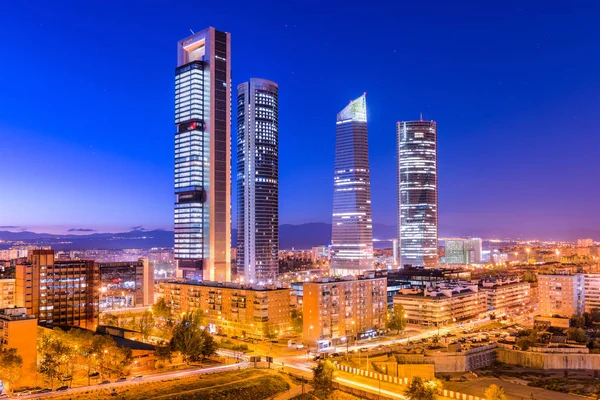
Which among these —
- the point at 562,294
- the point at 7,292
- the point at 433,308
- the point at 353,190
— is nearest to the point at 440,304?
the point at 433,308

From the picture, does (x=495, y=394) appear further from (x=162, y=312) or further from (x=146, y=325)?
(x=162, y=312)

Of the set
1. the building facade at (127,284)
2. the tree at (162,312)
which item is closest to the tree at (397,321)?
the tree at (162,312)

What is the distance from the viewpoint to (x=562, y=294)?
74.4 metres

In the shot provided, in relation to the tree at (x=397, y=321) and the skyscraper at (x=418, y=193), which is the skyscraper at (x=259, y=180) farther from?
the tree at (x=397, y=321)

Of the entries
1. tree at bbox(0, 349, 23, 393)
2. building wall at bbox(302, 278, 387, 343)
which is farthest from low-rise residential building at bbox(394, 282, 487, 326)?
tree at bbox(0, 349, 23, 393)

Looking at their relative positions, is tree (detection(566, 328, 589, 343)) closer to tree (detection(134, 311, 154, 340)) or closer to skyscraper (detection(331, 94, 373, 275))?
tree (detection(134, 311, 154, 340))

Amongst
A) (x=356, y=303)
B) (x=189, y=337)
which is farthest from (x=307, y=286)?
(x=189, y=337)

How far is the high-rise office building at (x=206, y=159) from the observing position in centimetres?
9306

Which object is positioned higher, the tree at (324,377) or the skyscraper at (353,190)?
the skyscraper at (353,190)

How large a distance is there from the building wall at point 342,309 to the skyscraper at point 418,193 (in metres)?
78.9

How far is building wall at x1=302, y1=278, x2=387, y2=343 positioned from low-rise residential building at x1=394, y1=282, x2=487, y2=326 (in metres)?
4.76

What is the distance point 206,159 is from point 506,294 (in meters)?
50.8

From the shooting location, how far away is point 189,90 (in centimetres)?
9356

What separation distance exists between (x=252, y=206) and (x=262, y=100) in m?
21.3
